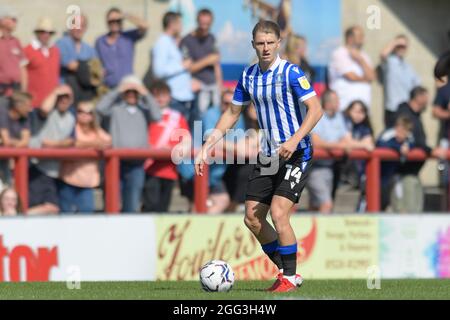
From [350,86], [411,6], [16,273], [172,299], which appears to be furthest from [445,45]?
[172,299]

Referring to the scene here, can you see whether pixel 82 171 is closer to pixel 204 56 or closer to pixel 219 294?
pixel 204 56

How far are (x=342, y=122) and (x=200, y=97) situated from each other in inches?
76.9

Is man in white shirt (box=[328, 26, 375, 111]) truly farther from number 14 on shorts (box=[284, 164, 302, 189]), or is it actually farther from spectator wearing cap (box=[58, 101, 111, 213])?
number 14 on shorts (box=[284, 164, 302, 189])

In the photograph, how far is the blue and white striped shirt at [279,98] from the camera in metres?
10.5

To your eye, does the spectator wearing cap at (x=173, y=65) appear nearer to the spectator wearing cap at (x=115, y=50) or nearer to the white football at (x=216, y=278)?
the spectator wearing cap at (x=115, y=50)

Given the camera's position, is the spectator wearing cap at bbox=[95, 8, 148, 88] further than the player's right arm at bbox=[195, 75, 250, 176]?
Yes

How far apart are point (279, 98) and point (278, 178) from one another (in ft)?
2.24

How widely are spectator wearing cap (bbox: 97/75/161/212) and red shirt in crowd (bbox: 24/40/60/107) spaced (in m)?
0.68

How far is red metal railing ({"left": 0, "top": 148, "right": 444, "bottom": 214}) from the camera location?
1513cm

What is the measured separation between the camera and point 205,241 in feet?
50.6

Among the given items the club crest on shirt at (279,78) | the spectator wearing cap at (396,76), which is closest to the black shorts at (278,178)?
the club crest on shirt at (279,78)

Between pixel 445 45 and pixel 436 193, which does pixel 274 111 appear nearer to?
pixel 436 193

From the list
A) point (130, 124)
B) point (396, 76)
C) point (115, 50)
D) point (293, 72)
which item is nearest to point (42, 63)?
point (115, 50)

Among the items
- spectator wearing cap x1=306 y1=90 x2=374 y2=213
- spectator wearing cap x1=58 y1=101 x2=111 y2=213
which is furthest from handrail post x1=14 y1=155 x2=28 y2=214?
spectator wearing cap x1=306 y1=90 x2=374 y2=213
